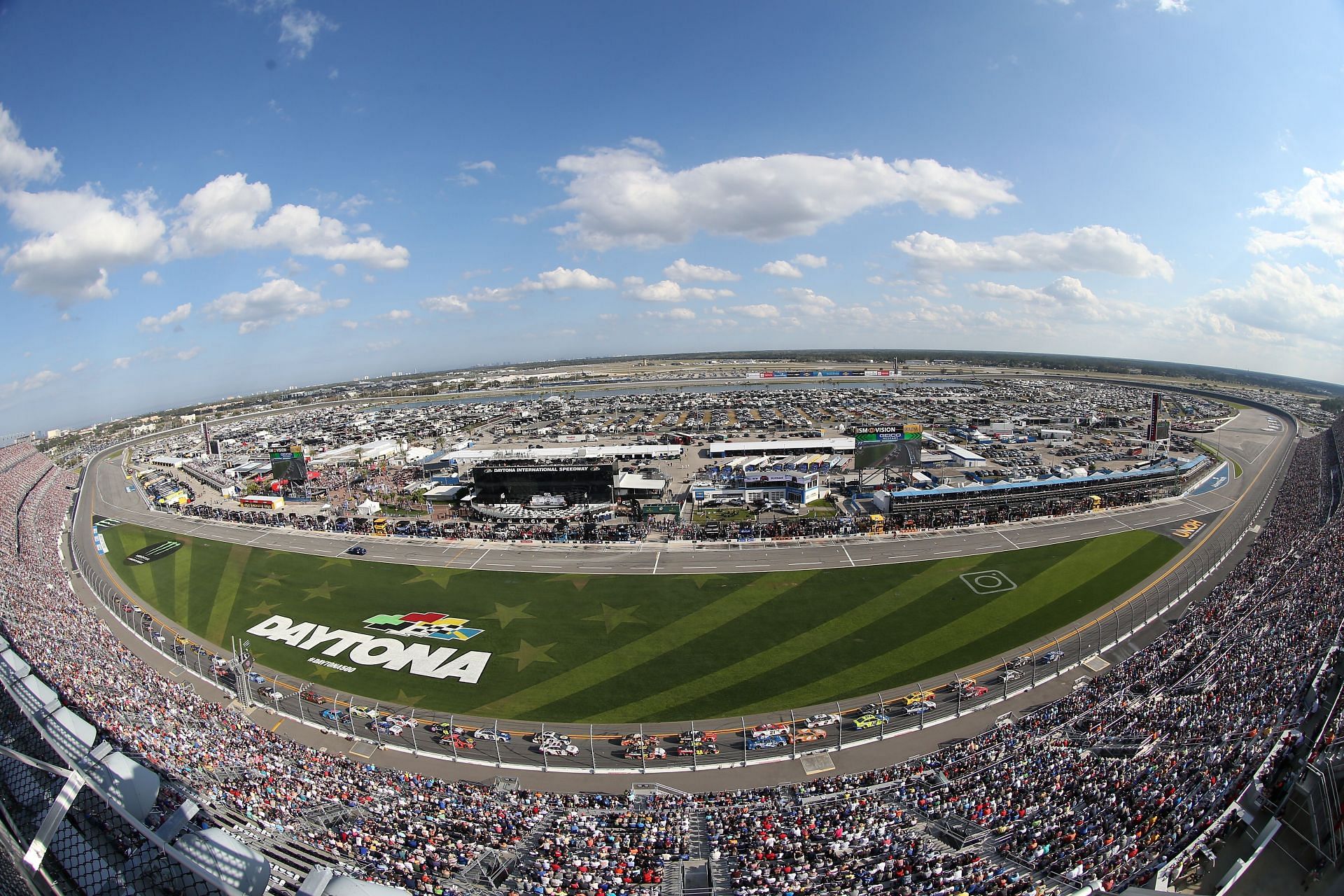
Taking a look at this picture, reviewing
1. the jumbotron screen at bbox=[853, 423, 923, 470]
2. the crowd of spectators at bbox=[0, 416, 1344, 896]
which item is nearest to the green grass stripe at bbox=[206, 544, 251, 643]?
the crowd of spectators at bbox=[0, 416, 1344, 896]

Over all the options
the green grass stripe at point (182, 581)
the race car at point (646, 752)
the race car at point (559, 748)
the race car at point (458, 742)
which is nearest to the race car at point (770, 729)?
the race car at point (646, 752)

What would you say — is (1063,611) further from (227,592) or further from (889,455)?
(227,592)

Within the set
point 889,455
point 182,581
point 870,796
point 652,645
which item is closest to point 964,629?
point 870,796

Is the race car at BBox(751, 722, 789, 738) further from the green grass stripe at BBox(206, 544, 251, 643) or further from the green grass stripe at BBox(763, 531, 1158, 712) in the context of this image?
the green grass stripe at BBox(206, 544, 251, 643)

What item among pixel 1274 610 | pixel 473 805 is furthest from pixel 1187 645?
pixel 473 805

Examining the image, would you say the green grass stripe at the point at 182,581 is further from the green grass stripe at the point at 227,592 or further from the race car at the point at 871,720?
the race car at the point at 871,720

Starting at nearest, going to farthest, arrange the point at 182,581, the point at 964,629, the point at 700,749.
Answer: the point at 700,749 → the point at 964,629 → the point at 182,581

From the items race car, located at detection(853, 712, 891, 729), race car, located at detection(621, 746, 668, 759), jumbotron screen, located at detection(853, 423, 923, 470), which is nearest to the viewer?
race car, located at detection(621, 746, 668, 759)
